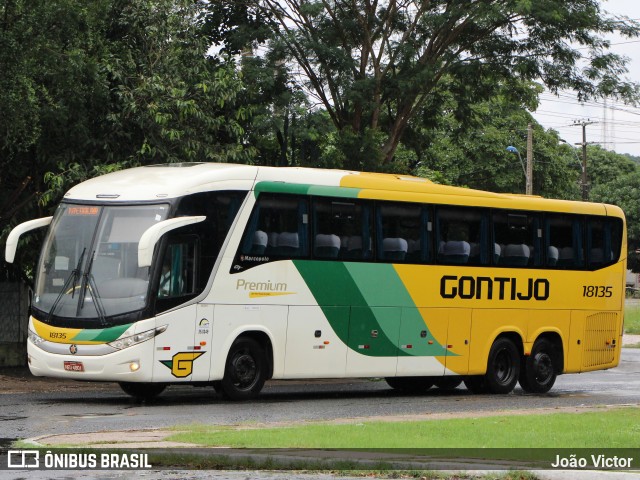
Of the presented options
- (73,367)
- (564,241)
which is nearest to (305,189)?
(73,367)

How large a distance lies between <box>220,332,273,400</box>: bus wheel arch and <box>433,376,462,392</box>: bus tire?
5031 mm

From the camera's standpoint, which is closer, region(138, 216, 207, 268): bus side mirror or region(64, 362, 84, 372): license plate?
region(138, 216, 207, 268): bus side mirror

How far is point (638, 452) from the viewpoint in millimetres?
13000

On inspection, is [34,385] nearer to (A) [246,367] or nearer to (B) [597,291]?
(A) [246,367]

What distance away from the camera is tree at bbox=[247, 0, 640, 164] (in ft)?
90.0

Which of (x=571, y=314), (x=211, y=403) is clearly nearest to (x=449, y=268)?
(x=571, y=314)

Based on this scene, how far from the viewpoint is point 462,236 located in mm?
22875

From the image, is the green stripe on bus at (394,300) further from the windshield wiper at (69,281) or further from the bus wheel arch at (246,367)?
the windshield wiper at (69,281)

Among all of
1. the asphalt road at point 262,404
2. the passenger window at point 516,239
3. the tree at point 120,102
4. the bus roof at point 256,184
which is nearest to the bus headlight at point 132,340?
the asphalt road at point 262,404

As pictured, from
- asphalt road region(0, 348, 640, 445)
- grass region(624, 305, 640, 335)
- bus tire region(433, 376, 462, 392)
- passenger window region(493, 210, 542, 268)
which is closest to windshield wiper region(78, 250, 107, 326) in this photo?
asphalt road region(0, 348, 640, 445)

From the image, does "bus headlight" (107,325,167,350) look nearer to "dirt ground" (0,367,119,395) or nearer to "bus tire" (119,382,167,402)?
"bus tire" (119,382,167,402)

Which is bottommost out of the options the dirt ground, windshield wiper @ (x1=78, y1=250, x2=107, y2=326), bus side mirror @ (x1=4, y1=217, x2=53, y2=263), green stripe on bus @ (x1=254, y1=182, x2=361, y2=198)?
the dirt ground

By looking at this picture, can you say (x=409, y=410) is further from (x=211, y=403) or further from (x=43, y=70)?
(x=43, y=70)

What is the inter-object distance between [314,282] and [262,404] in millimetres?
2206
